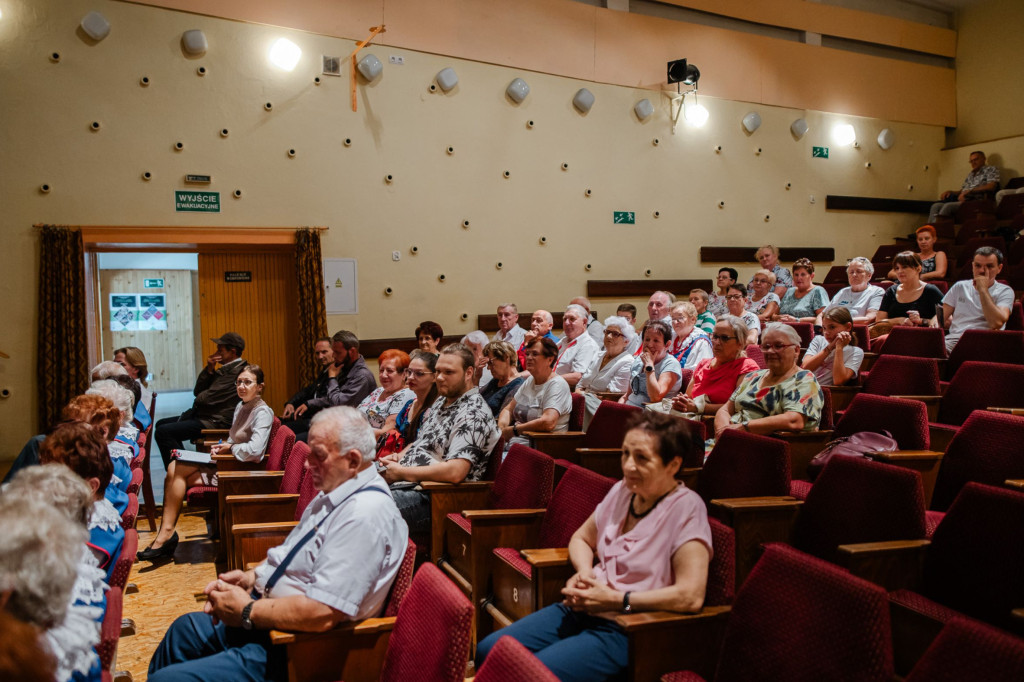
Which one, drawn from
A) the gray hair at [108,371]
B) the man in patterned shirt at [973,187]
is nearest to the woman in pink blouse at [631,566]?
the gray hair at [108,371]

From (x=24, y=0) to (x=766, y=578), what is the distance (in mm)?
6156

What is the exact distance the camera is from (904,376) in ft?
11.5

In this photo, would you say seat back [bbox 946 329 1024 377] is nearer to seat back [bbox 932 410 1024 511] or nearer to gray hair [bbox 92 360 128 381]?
seat back [bbox 932 410 1024 511]

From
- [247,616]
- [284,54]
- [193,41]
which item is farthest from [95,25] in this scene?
[247,616]

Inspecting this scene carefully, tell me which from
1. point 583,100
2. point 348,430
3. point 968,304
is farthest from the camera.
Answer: point 583,100

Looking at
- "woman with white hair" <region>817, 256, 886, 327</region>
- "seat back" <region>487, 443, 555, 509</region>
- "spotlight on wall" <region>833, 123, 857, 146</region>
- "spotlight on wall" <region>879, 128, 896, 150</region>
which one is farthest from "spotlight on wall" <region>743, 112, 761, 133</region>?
"seat back" <region>487, 443, 555, 509</region>

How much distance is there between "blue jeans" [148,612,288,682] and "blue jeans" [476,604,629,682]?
0.53 m

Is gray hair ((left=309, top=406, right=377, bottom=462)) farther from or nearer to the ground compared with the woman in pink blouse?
farther from the ground

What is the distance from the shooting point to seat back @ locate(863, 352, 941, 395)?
11.2 ft

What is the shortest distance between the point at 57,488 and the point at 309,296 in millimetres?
4603

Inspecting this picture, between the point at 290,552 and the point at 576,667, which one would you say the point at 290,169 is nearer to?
the point at 290,552

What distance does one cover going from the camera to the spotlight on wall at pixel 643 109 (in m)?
7.48

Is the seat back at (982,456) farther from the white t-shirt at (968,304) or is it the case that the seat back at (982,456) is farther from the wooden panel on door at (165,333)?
the wooden panel on door at (165,333)

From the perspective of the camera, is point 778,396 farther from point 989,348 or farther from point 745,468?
point 989,348
